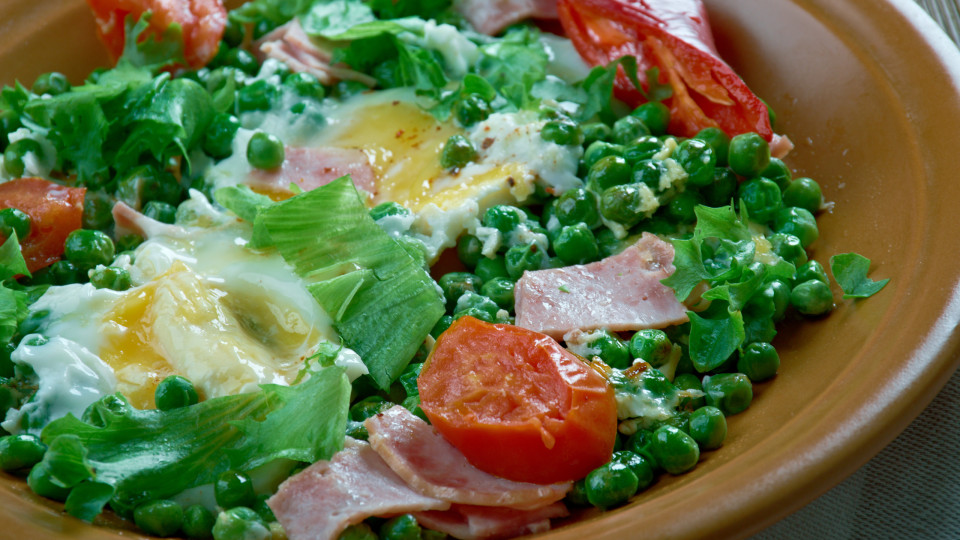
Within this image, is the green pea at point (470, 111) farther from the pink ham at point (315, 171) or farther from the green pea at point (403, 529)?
the green pea at point (403, 529)

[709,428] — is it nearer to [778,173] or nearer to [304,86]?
[778,173]

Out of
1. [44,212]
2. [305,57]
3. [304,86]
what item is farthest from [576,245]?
[44,212]

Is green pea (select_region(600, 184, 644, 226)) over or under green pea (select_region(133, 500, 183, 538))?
over

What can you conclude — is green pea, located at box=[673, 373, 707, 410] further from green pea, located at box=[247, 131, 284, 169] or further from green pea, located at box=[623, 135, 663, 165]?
green pea, located at box=[247, 131, 284, 169]

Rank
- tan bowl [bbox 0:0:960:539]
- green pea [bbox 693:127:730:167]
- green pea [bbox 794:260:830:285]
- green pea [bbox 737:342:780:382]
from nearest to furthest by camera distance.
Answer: tan bowl [bbox 0:0:960:539] → green pea [bbox 737:342:780:382] → green pea [bbox 794:260:830:285] → green pea [bbox 693:127:730:167]

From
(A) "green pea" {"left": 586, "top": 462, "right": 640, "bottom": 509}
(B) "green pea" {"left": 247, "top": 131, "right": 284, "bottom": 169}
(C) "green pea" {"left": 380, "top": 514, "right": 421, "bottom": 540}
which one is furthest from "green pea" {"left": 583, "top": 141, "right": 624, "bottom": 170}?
(C) "green pea" {"left": 380, "top": 514, "right": 421, "bottom": 540}

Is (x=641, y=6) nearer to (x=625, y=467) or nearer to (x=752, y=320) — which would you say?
(x=752, y=320)
